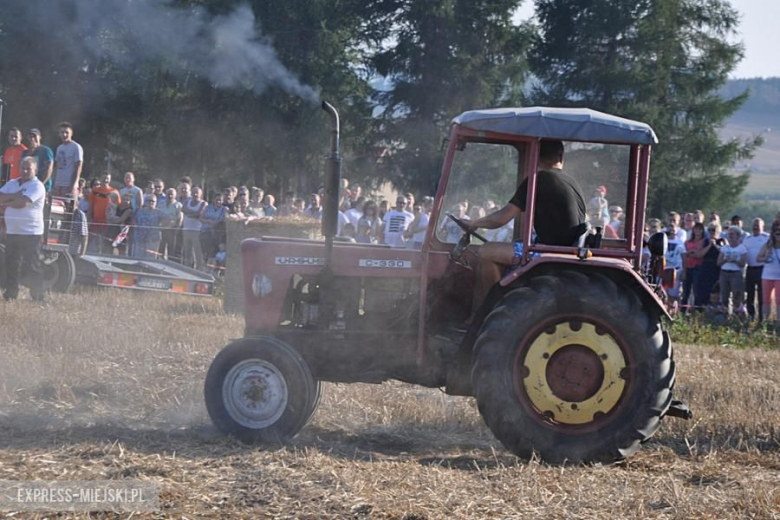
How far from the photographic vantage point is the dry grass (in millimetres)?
5340

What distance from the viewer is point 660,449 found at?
6.85 m

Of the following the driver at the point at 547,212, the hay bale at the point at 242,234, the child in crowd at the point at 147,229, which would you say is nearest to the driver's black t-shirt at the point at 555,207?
the driver at the point at 547,212

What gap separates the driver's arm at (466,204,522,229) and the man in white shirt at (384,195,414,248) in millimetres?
6044

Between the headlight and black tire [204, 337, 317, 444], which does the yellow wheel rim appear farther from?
the headlight

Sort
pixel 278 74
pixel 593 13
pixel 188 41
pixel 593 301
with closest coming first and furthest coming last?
pixel 593 301, pixel 278 74, pixel 188 41, pixel 593 13

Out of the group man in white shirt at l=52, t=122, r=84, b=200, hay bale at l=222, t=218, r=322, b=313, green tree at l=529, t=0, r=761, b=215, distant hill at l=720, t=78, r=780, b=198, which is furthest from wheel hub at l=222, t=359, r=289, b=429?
distant hill at l=720, t=78, r=780, b=198

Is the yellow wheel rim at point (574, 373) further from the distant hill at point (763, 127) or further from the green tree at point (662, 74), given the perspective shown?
the distant hill at point (763, 127)

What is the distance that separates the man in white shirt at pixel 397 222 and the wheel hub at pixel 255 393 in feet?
19.8

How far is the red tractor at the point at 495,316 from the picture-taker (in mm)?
6363

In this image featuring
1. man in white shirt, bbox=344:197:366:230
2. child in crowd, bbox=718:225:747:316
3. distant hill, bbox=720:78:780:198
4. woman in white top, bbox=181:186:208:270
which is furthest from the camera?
distant hill, bbox=720:78:780:198

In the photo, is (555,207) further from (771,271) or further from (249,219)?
(771,271)

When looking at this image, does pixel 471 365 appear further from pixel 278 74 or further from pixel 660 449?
pixel 278 74

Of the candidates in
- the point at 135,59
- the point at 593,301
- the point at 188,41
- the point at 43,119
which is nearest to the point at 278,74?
the point at 188,41

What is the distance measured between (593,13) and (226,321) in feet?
55.9
